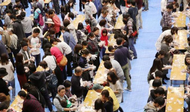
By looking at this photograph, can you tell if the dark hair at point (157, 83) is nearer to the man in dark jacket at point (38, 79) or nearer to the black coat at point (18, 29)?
the man in dark jacket at point (38, 79)

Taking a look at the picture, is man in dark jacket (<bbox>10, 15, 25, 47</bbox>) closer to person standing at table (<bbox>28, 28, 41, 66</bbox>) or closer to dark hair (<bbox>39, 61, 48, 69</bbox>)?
person standing at table (<bbox>28, 28, 41, 66</bbox>)

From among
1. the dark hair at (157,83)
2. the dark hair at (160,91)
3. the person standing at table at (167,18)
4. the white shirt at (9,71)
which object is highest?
the person standing at table at (167,18)

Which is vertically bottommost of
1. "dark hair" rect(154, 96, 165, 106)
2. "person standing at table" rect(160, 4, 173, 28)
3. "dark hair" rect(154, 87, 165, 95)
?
"dark hair" rect(154, 96, 165, 106)

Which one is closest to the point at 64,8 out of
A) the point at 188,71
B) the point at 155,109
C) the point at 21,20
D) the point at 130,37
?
the point at 21,20

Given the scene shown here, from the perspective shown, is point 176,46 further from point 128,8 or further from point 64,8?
point 64,8

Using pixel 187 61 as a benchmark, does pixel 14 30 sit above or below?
above

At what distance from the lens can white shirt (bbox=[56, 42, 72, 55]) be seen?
34.5 ft

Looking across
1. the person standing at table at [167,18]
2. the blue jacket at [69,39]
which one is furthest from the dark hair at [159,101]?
the person standing at table at [167,18]

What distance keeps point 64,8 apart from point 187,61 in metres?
6.46

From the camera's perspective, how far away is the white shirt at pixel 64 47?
10508mm

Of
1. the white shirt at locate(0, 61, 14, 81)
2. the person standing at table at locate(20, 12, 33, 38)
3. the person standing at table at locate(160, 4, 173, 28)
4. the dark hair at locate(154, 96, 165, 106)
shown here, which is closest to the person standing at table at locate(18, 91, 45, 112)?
the white shirt at locate(0, 61, 14, 81)

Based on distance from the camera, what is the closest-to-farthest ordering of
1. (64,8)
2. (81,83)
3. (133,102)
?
(81,83) → (133,102) → (64,8)

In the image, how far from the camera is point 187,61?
29.5 ft

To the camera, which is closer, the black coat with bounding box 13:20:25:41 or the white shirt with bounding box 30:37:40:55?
the white shirt with bounding box 30:37:40:55
